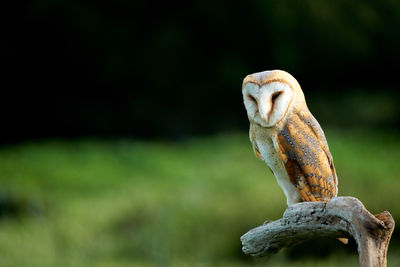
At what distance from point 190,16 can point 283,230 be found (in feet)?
9.59

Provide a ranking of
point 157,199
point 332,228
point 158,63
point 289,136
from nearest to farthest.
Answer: point 332,228 → point 289,136 → point 157,199 → point 158,63

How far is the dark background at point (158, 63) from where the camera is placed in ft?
11.2

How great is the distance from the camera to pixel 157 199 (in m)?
2.54

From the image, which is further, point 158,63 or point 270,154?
point 158,63

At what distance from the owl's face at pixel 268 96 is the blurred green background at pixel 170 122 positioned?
50.4 inches

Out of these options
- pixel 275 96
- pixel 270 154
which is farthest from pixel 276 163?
pixel 275 96

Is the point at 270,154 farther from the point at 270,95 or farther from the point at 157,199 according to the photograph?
the point at 157,199

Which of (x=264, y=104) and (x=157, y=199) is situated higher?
(x=157, y=199)

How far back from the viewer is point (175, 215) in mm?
2363

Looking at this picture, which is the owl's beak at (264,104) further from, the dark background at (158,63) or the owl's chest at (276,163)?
the dark background at (158,63)

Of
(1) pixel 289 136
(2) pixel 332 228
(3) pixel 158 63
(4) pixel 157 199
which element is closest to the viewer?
(2) pixel 332 228

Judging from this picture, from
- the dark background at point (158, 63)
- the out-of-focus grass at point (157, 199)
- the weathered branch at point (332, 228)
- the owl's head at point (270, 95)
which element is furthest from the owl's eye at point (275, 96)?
the dark background at point (158, 63)

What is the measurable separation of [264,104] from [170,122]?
9.28ft

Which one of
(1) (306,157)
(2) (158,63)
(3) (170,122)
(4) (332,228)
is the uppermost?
(2) (158,63)
